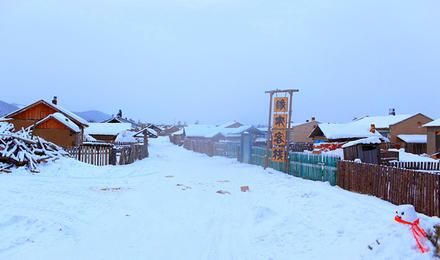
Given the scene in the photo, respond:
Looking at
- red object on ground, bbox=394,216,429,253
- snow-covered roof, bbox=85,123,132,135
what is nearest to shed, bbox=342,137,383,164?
red object on ground, bbox=394,216,429,253

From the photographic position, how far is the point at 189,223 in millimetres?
8508

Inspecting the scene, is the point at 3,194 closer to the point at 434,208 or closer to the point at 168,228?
the point at 168,228

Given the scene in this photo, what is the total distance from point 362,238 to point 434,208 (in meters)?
3.30

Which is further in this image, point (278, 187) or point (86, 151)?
point (86, 151)

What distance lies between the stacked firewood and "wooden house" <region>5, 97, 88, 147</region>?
8.24 m

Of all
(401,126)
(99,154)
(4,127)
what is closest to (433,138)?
(401,126)

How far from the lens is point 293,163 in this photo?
1816cm

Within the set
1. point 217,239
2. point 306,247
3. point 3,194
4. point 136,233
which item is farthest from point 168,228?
point 3,194

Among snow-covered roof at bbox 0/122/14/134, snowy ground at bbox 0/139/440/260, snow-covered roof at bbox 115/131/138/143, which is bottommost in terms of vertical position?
snowy ground at bbox 0/139/440/260

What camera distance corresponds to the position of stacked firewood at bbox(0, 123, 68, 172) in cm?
1493

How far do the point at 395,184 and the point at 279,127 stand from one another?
10.1 m

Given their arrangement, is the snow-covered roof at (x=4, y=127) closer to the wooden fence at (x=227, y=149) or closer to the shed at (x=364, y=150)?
the shed at (x=364, y=150)

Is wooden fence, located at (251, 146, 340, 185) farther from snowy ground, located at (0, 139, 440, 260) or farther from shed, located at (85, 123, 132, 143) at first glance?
shed, located at (85, 123, 132, 143)

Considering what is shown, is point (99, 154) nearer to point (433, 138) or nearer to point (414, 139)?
point (433, 138)
